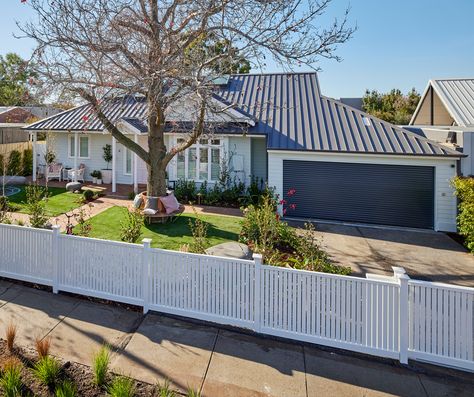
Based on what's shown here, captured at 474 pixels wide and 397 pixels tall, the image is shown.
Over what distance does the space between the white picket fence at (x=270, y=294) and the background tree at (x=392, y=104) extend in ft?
110

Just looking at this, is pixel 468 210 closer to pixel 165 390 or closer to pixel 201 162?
pixel 165 390

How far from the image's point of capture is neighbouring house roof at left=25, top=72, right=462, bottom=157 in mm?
13375

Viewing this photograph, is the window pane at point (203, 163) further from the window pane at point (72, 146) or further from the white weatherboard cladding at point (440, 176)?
the window pane at point (72, 146)

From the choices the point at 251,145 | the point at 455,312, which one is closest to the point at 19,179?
the point at 251,145

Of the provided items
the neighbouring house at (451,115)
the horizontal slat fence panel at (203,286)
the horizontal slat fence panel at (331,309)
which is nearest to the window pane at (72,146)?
the horizontal slat fence panel at (203,286)

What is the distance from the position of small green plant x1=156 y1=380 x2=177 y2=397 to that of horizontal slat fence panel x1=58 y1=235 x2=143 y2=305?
2056 mm

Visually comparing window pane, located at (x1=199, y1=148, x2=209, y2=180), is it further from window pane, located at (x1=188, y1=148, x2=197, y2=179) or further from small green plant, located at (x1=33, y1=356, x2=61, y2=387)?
small green plant, located at (x1=33, y1=356, x2=61, y2=387)

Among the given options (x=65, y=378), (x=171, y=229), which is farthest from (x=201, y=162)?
(x=65, y=378)

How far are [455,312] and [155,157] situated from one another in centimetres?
988

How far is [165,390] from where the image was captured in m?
3.89

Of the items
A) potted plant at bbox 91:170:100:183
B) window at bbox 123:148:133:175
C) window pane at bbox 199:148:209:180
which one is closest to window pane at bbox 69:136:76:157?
potted plant at bbox 91:170:100:183

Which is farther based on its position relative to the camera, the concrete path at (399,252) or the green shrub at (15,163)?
the green shrub at (15,163)

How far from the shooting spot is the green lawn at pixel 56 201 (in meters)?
13.2

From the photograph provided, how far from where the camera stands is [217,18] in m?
9.34
